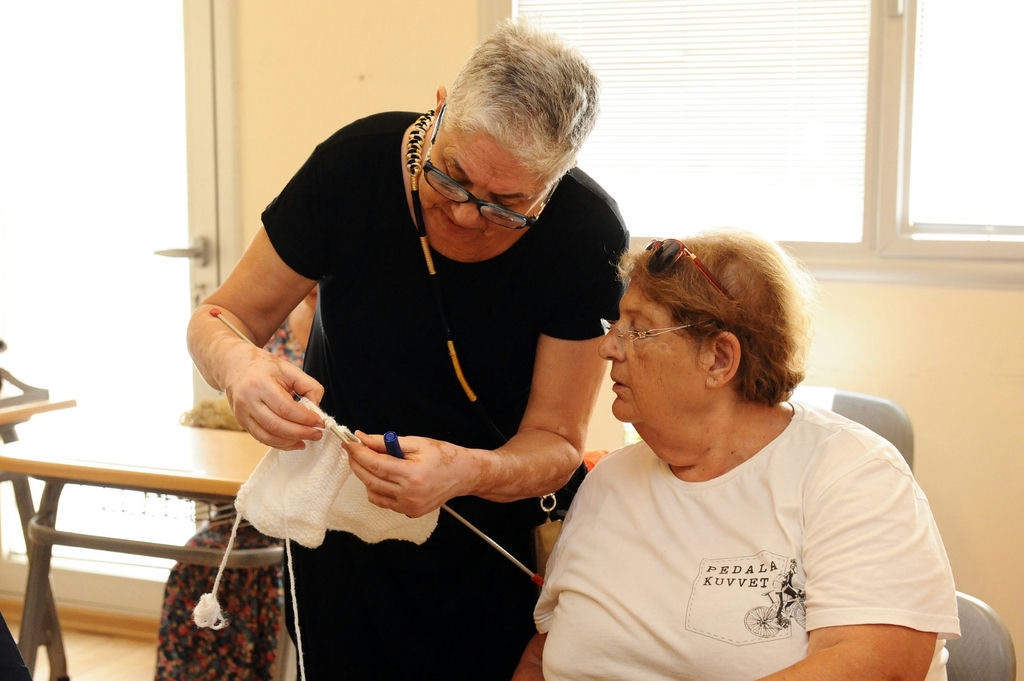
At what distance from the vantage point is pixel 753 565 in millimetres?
1423

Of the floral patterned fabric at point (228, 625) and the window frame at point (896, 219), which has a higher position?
the window frame at point (896, 219)

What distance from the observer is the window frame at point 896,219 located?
8.80ft

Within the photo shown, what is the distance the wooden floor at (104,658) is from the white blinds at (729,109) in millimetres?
2157

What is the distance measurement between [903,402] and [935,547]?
5.06 feet

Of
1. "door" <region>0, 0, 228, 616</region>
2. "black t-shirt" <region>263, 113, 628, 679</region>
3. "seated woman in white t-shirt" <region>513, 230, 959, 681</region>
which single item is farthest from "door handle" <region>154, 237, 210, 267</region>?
"seated woman in white t-shirt" <region>513, 230, 959, 681</region>

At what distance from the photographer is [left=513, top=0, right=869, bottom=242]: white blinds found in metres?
2.81

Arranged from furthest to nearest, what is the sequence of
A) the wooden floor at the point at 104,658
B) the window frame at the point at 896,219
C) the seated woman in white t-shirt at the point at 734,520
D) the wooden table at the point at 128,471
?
the wooden floor at the point at 104,658 < the window frame at the point at 896,219 < the wooden table at the point at 128,471 < the seated woman in white t-shirt at the point at 734,520

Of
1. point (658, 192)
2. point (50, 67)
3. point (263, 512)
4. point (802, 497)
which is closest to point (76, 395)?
point (50, 67)

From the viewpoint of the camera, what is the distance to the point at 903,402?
2811mm

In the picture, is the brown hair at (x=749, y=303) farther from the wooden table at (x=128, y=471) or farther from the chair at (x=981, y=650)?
the wooden table at (x=128, y=471)

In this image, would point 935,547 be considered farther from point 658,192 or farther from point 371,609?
point 658,192

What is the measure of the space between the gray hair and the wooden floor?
2.54m

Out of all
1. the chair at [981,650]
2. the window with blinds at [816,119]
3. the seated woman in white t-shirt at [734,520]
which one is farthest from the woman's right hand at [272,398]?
the window with blinds at [816,119]

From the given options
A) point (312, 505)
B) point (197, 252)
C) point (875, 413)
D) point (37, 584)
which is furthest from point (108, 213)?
point (875, 413)
